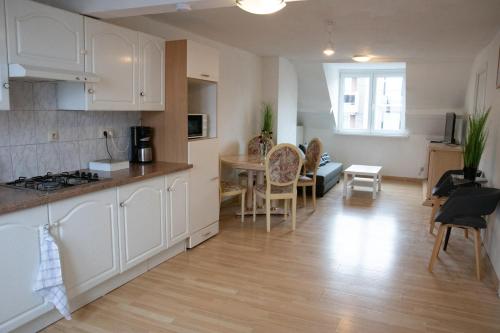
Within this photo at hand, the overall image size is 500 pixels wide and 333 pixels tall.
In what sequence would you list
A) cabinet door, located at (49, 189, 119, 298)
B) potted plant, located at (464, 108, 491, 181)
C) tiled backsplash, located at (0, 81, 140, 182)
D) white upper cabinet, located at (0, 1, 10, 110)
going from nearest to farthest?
white upper cabinet, located at (0, 1, 10, 110)
cabinet door, located at (49, 189, 119, 298)
tiled backsplash, located at (0, 81, 140, 182)
potted plant, located at (464, 108, 491, 181)

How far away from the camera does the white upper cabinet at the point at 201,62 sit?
3621mm

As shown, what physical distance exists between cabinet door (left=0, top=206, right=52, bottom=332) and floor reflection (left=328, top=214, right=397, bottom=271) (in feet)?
7.99

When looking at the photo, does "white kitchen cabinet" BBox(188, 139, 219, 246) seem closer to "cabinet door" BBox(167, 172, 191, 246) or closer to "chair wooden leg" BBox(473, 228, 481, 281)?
"cabinet door" BBox(167, 172, 191, 246)

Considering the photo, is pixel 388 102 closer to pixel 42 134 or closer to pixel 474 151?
pixel 474 151

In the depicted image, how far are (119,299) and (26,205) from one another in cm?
106

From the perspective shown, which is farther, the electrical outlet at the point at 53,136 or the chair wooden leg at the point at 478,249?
the chair wooden leg at the point at 478,249

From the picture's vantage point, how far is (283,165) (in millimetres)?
4453

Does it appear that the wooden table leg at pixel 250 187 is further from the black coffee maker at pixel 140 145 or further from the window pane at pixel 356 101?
the window pane at pixel 356 101

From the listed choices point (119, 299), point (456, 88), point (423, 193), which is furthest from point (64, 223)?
point (456, 88)

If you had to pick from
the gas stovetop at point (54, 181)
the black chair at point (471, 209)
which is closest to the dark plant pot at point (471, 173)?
the black chair at point (471, 209)

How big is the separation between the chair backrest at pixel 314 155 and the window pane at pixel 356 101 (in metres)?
3.08

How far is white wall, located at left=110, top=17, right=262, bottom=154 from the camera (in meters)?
5.29

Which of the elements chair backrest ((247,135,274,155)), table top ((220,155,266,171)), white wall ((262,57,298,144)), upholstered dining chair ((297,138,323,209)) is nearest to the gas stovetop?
table top ((220,155,266,171))

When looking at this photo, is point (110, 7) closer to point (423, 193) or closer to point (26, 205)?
point (26, 205)
